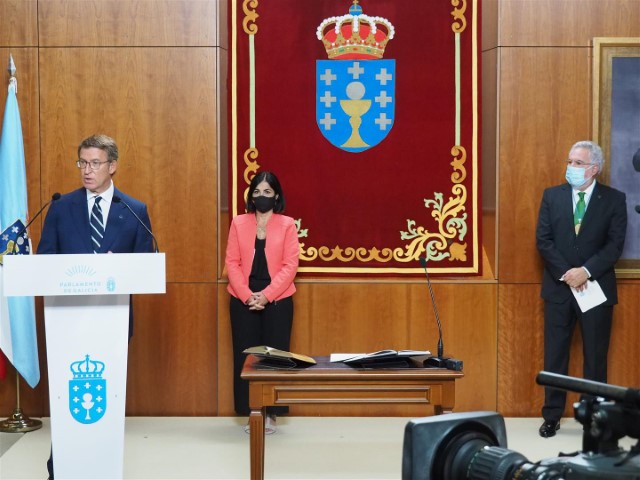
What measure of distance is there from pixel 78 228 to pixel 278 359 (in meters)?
1.12

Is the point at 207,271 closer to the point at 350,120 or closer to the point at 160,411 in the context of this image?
the point at 160,411

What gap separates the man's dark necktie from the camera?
163 inches

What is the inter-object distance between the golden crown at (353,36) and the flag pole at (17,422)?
74.9 inches

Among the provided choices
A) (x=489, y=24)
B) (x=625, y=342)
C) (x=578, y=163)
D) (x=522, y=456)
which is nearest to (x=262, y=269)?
(x=578, y=163)

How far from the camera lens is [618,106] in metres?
5.59

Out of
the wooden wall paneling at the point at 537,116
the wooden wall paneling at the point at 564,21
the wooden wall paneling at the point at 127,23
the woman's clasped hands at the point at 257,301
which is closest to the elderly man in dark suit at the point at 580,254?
the wooden wall paneling at the point at 537,116

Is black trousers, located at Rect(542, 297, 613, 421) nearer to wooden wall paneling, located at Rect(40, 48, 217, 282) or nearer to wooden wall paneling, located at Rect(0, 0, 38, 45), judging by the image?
wooden wall paneling, located at Rect(40, 48, 217, 282)

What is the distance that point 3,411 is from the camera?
18.6 feet

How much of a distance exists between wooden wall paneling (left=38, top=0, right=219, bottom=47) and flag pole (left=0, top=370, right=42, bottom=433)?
2.11 metres

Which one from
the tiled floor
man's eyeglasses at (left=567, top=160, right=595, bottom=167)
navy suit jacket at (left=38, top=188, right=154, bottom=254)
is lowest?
the tiled floor

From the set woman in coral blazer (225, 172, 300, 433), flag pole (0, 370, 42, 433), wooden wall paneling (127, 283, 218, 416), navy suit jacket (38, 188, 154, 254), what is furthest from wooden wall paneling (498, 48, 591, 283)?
flag pole (0, 370, 42, 433)

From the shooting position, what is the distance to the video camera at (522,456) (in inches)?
46.5

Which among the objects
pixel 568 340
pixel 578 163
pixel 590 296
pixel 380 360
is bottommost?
pixel 568 340

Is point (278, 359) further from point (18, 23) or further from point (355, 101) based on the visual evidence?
point (18, 23)
